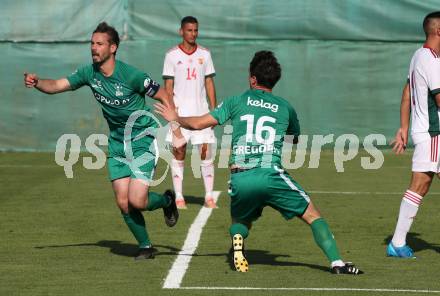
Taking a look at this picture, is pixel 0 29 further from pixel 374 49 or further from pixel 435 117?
pixel 435 117

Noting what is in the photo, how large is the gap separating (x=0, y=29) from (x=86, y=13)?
1653mm

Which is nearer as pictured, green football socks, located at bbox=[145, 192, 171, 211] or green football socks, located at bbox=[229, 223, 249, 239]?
green football socks, located at bbox=[229, 223, 249, 239]

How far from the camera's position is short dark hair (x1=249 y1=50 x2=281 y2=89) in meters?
9.39

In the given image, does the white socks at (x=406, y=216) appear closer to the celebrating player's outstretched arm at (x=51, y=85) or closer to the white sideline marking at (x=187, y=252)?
the white sideline marking at (x=187, y=252)

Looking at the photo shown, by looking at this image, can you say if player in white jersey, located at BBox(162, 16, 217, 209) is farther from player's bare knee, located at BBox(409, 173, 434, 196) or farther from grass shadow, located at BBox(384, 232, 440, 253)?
player's bare knee, located at BBox(409, 173, 434, 196)

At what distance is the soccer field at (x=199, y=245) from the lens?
9.11 meters

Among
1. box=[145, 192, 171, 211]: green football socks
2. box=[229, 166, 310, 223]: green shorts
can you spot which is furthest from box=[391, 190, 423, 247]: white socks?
box=[145, 192, 171, 211]: green football socks

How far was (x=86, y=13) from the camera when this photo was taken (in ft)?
70.0

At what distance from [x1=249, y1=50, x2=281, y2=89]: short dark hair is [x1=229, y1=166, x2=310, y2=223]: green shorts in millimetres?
726

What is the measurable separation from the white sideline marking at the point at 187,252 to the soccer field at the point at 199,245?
1.1 inches

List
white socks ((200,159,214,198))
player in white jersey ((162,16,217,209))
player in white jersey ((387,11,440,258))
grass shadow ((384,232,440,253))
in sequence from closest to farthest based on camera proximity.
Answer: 1. player in white jersey ((387,11,440,258))
2. grass shadow ((384,232,440,253))
3. white socks ((200,159,214,198))
4. player in white jersey ((162,16,217,209))

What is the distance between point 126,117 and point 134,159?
1.28ft

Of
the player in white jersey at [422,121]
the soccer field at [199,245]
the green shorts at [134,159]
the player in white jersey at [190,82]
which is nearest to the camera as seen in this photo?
the soccer field at [199,245]

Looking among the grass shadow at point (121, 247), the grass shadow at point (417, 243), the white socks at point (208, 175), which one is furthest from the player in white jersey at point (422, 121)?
the white socks at point (208, 175)
